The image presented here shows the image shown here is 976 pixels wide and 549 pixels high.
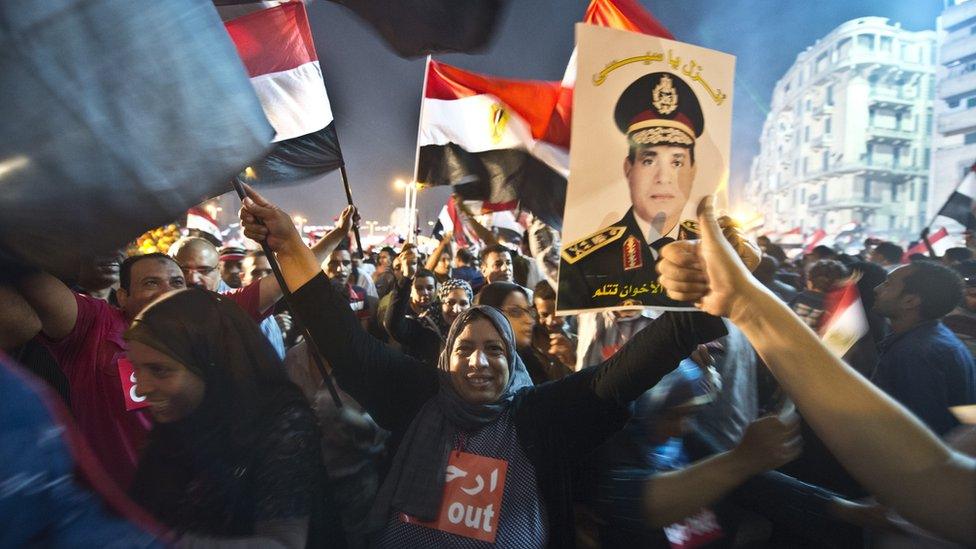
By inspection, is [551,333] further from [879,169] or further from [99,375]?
[879,169]

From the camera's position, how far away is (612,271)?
184 centimetres

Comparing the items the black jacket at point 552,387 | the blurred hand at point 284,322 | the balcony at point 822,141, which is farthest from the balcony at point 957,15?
the black jacket at point 552,387

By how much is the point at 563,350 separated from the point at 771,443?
1.94m

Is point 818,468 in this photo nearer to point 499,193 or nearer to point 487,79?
point 499,193

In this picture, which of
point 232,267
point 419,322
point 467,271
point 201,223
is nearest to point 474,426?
point 419,322

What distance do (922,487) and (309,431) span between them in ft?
5.23

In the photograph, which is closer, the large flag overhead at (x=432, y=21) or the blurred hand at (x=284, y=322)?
the large flag overhead at (x=432, y=21)

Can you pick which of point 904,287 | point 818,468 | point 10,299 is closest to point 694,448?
point 818,468

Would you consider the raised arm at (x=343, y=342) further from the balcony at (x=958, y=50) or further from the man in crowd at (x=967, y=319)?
the balcony at (x=958, y=50)

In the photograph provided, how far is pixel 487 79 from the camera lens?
4.68 metres

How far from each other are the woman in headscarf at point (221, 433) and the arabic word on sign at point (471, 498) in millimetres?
429

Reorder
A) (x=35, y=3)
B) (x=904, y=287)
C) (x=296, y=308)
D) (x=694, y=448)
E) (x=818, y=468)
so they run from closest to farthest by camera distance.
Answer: (x=35, y=3) < (x=296, y=308) < (x=694, y=448) < (x=818, y=468) < (x=904, y=287)

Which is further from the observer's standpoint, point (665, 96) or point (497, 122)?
point (497, 122)

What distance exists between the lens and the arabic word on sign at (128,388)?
7.64 ft
